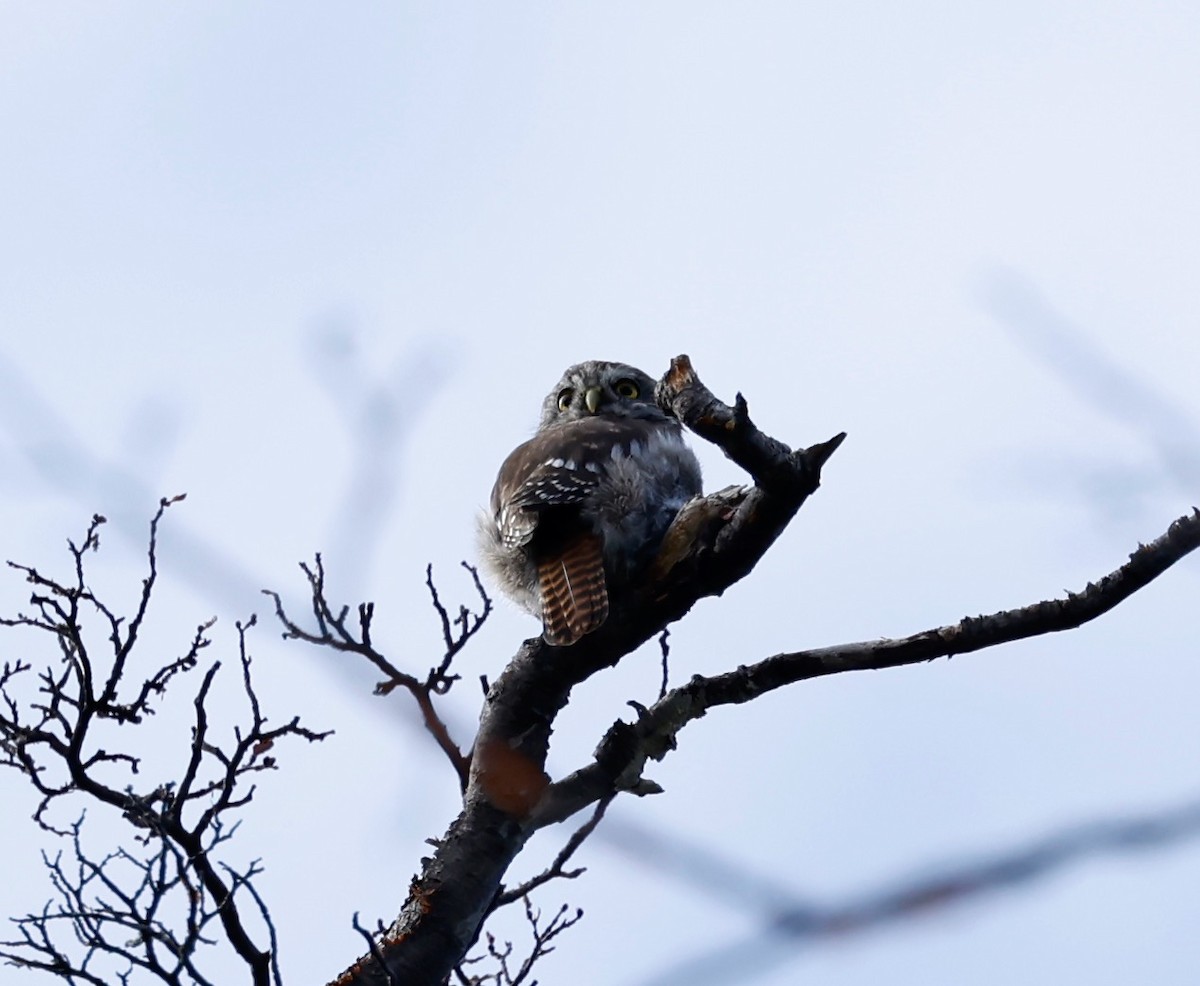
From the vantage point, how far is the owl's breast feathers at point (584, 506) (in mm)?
4156

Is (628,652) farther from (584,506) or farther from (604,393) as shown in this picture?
(604,393)

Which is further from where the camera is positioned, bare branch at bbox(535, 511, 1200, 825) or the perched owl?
the perched owl

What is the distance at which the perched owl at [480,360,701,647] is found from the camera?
13.8 ft

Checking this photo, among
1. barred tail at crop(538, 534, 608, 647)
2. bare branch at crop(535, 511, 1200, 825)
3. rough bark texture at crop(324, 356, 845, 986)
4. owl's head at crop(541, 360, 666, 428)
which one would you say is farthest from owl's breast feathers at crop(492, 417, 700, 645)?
owl's head at crop(541, 360, 666, 428)

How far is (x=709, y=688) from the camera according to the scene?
3572 mm

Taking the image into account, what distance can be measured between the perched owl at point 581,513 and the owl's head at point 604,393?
108 cm

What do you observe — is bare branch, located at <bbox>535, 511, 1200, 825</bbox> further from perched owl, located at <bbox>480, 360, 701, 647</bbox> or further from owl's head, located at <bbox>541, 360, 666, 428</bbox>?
owl's head, located at <bbox>541, 360, 666, 428</bbox>

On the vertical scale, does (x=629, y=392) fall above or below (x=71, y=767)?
above

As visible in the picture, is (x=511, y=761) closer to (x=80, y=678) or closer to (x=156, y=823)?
(x=156, y=823)

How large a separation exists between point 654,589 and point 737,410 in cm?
94

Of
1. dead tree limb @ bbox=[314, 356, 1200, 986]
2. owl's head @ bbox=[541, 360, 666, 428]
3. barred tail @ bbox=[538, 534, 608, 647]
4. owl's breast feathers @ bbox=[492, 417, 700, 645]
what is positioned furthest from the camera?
owl's head @ bbox=[541, 360, 666, 428]

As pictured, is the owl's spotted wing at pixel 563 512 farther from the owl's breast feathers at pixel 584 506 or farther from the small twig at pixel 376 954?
the small twig at pixel 376 954

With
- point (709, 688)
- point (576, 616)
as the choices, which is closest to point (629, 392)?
point (576, 616)

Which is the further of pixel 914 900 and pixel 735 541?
pixel 735 541
